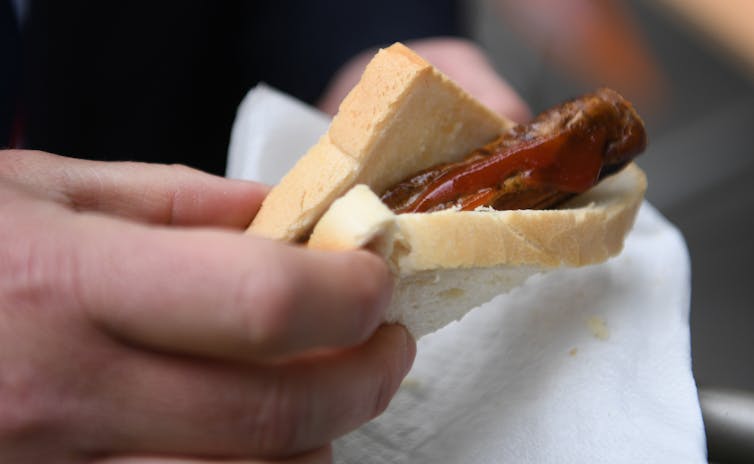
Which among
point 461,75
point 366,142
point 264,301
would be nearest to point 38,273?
point 264,301

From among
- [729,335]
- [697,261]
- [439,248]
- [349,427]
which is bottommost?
[729,335]

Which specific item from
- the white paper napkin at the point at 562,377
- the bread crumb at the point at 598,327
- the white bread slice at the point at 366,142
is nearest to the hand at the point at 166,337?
the white bread slice at the point at 366,142

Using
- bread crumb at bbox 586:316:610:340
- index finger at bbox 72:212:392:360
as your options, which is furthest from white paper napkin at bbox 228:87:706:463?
index finger at bbox 72:212:392:360

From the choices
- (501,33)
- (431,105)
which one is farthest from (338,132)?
(501,33)

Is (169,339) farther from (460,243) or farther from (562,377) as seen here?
(562,377)

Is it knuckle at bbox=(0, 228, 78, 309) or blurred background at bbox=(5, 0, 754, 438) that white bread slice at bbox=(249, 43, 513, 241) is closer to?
knuckle at bbox=(0, 228, 78, 309)

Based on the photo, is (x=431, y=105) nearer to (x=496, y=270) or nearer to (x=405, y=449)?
(x=496, y=270)

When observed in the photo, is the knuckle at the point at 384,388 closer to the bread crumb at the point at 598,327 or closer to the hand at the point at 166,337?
the hand at the point at 166,337
